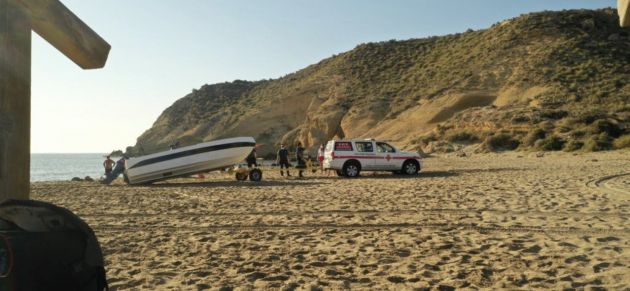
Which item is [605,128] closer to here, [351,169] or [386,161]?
[386,161]

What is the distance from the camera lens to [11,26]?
A: 2713 mm

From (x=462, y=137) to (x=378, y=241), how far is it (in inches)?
1282

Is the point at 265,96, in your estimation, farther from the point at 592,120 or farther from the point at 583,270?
the point at 583,270

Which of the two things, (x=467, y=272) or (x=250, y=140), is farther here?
(x=250, y=140)

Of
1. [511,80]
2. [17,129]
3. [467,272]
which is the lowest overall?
[467,272]

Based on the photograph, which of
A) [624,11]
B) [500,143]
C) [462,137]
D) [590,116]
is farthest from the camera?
[462,137]

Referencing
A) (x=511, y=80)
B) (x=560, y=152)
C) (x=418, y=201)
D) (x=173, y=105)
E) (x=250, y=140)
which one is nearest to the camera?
(x=418, y=201)

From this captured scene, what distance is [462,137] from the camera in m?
37.7

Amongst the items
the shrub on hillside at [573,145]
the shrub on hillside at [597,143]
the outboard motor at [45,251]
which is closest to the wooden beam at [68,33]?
the outboard motor at [45,251]

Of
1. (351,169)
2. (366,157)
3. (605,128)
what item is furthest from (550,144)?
(351,169)

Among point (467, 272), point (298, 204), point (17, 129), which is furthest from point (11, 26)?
point (298, 204)

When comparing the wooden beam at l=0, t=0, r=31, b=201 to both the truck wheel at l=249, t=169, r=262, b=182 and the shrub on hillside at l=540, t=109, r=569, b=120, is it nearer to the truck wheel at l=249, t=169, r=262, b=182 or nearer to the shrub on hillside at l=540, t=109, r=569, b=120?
the truck wheel at l=249, t=169, r=262, b=182

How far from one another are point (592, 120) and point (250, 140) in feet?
79.7

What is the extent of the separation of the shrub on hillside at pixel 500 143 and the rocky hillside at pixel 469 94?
84mm
